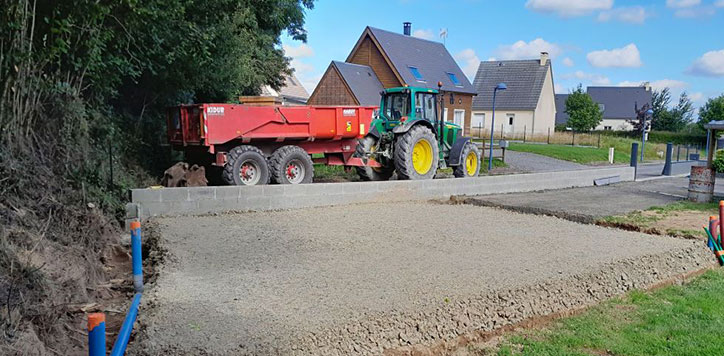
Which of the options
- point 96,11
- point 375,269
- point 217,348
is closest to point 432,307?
point 375,269

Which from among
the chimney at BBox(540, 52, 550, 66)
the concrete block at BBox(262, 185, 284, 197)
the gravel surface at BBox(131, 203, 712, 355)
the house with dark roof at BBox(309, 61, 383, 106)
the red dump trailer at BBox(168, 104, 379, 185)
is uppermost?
the chimney at BBox(540, 52, 550, 66)

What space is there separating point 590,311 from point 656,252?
252 centimetres

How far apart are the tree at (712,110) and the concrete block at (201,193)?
55.7 metres

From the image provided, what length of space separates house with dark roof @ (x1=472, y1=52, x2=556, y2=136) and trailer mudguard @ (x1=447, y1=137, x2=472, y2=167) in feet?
99.5

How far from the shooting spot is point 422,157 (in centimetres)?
1452

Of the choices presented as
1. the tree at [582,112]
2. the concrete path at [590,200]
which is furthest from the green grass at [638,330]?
the tree at [582,112]

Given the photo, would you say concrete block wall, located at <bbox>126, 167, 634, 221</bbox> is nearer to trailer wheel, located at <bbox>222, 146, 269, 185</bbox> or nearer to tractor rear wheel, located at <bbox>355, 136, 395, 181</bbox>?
trailer wheel, located at <bbox>222, 146, 269, 185</bbox>

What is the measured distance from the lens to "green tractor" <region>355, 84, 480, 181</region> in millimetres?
13719

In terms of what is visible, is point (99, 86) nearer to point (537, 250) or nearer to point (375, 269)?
point (375, 269)

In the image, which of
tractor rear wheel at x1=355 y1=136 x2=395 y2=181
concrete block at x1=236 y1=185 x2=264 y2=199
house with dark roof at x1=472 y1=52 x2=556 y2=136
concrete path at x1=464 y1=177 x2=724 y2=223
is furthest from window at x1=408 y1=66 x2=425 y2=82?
concrete block at x1=236 y1=185 x2=264 y2=199

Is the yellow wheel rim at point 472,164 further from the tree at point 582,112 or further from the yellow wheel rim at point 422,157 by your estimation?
the tree at point 582,112

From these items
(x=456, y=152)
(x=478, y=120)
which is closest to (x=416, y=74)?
(x=478, y=120)

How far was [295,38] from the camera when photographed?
2498 centimetres

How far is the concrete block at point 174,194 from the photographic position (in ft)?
31.8
